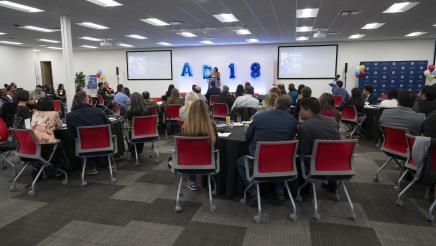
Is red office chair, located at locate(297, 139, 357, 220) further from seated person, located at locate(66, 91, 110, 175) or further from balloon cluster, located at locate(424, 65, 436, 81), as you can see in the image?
balloon cluster, located at locate(424, 65, 436, 81)

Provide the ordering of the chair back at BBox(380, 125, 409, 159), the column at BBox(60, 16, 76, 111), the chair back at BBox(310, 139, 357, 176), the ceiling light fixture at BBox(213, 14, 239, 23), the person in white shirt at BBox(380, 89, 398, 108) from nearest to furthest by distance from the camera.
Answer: the chair back at BBox(310, 139, 357, 176)
the chair back at BBox(380, 125, 409, 159)
the person in white shirt at BBox(380, 89, 398, 108)
the ceiling light fixture at BBox(213, 14, 239, 23)
the column at BBox(60, 16, 76, 111)

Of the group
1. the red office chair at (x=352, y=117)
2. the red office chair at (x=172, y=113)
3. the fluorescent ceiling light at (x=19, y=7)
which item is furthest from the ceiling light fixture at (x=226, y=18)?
the fluorescent ceiling light at (x=19, y=7)

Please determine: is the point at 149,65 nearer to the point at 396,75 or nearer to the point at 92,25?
the point at 92,25

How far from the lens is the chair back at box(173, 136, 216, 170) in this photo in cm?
304

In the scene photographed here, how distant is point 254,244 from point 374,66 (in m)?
12.3

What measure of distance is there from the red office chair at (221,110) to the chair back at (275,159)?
4.00 metres

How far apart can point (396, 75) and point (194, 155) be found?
12400mm

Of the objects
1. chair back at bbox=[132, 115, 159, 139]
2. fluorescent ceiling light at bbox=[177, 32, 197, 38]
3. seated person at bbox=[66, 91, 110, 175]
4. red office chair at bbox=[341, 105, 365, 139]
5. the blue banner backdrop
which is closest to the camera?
seated person at bbox=[66, 91, 110, 175]

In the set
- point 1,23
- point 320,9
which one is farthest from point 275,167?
point 1,23

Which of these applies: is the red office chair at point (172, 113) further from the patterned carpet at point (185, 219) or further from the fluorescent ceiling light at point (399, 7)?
the fluorescent ceiling light at point (399, 7)

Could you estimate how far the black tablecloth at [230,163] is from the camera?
335 centimetres

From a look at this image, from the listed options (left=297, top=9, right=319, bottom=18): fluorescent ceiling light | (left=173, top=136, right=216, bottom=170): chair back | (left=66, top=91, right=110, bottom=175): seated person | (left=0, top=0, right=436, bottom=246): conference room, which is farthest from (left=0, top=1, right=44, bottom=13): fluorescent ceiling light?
(left=297, top=9, right=319, bottom=18): fluorescent ceiling light

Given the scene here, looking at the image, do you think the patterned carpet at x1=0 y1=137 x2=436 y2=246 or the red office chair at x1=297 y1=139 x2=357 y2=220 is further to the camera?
the red office chair at x1=297 y1=139 x2=357 y2=220

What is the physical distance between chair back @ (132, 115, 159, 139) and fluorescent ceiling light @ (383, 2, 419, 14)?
5.82 metres
